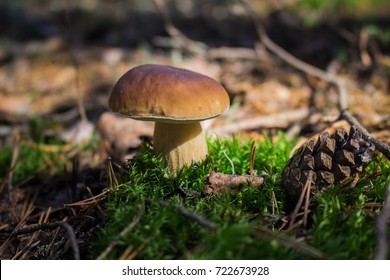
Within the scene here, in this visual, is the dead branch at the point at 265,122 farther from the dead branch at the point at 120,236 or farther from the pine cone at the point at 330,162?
the dead branch at the point at 120,236

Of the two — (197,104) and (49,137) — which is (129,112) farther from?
(49,137)

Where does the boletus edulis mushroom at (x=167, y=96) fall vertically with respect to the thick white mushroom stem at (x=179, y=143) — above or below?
above

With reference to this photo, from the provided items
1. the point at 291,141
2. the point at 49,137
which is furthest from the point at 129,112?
the point at 49,137

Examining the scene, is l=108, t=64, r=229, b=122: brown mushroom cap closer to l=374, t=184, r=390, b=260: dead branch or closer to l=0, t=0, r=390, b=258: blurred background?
l=0, t=0, r=390, b=258: blurred background

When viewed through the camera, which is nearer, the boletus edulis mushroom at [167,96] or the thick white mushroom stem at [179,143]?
the boletus edulis mushroom at [167,96]

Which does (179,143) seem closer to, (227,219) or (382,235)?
(227,219)

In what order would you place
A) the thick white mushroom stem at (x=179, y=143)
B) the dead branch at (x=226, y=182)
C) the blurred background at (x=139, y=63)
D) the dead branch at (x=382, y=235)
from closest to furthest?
1. the dead branch at (x=382, y=235)
2. the dead branch at (x=226, y=182)
3. the thick white mushroom stem at (x=179, y=143)
4. the blurred background at (x=139, y=63)

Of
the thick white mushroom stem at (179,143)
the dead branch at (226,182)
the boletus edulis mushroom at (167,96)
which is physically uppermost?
the boletus edulis mushroom at (167,96)

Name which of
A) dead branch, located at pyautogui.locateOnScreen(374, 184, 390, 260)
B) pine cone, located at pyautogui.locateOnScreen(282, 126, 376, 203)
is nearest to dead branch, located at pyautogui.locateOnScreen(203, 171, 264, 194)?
pine cone, located at pyautogui.locateOnScreen(282, 126, 376, 203)

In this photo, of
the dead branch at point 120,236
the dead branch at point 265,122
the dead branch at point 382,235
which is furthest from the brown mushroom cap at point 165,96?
the dead branch at point 265,122
